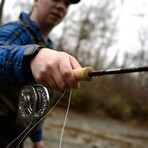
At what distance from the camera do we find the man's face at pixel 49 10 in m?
1.68

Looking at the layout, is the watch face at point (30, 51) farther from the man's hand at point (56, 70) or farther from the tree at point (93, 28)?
the tree at point (93, 28)

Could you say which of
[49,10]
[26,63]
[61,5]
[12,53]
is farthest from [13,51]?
[61,5]

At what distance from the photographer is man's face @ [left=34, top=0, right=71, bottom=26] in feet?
5.51

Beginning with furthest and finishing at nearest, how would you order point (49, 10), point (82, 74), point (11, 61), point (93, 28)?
point (93, 28) → point (49, 10) → point (11, 61) → point (82, 74)

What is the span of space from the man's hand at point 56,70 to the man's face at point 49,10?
104cm

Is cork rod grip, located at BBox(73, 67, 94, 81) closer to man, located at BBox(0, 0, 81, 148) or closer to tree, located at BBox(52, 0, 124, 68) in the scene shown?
man, located at BBox(0, 0, 81, 148)

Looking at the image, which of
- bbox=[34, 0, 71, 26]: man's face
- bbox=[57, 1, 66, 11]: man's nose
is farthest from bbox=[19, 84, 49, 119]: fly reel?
bbox=[57, 1, 66, 11]: man's nose

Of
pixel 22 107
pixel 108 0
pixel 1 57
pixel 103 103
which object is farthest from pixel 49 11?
pixel 108 0

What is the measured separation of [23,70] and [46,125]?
16.3 feet

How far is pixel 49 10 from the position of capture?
170cm

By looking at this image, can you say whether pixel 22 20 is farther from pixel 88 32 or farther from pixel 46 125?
pixel 88 32

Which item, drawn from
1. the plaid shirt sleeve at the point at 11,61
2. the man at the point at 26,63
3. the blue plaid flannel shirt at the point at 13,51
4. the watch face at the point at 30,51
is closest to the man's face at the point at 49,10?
the man at the point at 26,63

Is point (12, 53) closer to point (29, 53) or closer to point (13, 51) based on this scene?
point (13, 51)

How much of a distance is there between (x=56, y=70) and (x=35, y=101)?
0.25m
